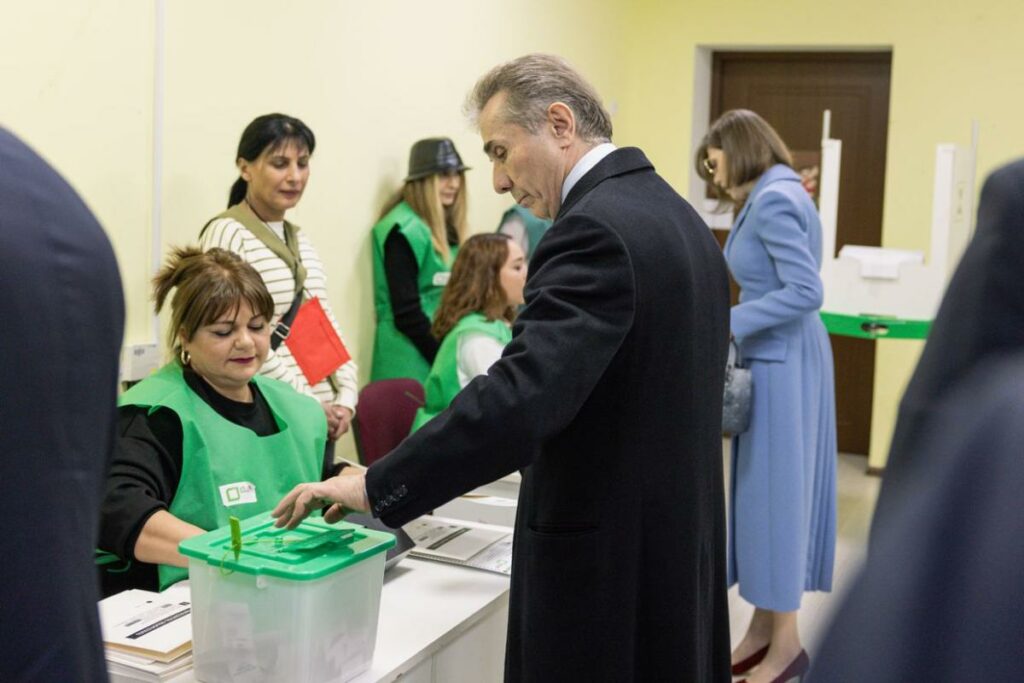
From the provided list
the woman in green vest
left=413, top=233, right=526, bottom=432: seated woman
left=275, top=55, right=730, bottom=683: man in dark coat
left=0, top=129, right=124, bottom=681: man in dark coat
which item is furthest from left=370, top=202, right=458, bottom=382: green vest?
left=0, top=129, right=124, bottom=681: man in dark coat

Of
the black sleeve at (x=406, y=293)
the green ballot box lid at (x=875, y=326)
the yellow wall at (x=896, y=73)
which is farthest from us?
the yellow wall at (x=896, y=73)

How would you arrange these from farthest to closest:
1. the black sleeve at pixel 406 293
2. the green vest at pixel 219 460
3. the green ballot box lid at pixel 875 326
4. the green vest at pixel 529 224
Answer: the green vest at pixel 529 224 < the green ballot box lid at pixel 875 326 < the black sleeve at pixel 406 293 < the green vest at pixel 219 460

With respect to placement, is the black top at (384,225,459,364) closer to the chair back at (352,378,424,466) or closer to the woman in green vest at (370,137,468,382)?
the woman in green vest at (370,137,468,382)

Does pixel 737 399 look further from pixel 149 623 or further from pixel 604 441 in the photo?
pixel 149 623

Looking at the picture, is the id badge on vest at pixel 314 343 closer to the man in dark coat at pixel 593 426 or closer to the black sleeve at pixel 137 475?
the black sleeve at pixel 137 475

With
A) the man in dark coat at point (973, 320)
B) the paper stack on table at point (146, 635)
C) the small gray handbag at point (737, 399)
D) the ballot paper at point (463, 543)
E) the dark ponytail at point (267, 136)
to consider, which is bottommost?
the ballot paper at point (463, 543)

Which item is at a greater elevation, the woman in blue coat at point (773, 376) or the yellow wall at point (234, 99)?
the yellow wall at point (234, 99)

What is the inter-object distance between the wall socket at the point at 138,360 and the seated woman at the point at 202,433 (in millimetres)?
699

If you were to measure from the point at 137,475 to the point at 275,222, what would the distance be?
140 centimetres

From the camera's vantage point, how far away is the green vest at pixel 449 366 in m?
3.59

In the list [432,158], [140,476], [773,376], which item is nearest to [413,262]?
[432,158]

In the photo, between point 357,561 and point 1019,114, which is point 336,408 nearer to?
point 357,561

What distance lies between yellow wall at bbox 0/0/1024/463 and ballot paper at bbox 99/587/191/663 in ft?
4.39

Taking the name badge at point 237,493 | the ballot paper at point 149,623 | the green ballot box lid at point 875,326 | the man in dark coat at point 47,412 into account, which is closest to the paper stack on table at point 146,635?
the ballot paper at point 149,623
